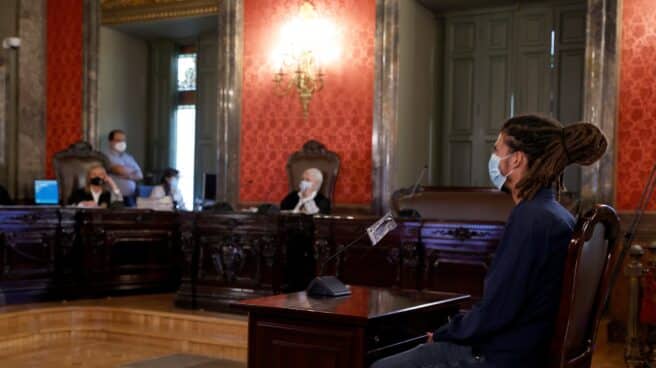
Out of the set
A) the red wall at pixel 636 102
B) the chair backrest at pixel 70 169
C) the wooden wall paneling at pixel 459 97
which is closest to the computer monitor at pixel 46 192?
the chair backrest at pixel 70 169

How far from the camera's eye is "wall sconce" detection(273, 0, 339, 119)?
7.80m

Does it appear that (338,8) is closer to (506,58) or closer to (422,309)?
(506,58)

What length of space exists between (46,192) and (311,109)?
3295mm

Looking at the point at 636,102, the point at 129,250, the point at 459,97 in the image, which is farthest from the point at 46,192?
the point at 636,102

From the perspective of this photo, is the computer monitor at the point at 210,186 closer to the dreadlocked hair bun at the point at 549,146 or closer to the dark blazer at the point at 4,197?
the dark blazer at the point at 4,197

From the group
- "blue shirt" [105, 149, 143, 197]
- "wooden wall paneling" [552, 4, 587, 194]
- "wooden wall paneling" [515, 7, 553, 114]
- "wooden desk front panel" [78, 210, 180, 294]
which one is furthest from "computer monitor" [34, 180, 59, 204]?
"wooden wall paneling" [552, 4, 587, 194]

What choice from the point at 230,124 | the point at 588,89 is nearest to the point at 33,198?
the point at 230,124

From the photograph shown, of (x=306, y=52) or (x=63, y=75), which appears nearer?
(x=306, y=52)

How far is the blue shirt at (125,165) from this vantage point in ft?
28.1

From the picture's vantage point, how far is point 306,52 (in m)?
7.87

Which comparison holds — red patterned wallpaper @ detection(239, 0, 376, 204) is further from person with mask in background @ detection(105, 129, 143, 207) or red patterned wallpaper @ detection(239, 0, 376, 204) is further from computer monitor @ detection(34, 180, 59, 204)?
computer monitor @ detection(34, 180, 59, 204)

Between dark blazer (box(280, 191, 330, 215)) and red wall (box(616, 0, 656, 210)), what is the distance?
2.62m

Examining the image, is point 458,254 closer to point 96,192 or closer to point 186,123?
point 96,192

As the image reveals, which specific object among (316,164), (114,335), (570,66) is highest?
(570,66)
